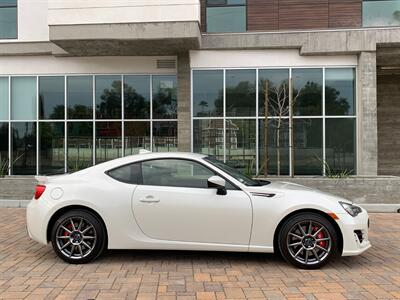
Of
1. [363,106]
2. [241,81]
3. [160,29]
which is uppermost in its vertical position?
[160,29]

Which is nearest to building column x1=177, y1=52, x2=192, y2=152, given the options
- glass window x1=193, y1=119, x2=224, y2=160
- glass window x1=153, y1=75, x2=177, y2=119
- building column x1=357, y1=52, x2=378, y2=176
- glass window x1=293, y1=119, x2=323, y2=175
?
glass window x1=193, y1=119, x2=224, y2=160

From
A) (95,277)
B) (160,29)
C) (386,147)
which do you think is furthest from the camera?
(386,147)

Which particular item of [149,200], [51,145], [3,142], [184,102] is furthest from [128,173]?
[3,142]

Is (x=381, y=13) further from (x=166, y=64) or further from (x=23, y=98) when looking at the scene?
(x=23, y=98)

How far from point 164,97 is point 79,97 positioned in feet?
9.41

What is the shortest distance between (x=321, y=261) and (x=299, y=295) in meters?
0.99

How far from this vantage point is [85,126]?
1484 cm

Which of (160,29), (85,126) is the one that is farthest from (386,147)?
(85,126)

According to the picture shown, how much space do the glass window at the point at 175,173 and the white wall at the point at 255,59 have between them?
8454 millimetres

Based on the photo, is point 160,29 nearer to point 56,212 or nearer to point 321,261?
point 56,212

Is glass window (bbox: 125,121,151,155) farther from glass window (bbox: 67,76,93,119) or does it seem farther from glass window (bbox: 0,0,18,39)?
glass window (bbox: 0,0,18,39)

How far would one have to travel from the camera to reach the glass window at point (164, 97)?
14586 mm

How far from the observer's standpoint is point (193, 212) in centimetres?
559

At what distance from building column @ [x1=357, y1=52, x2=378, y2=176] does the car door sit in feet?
28.9
